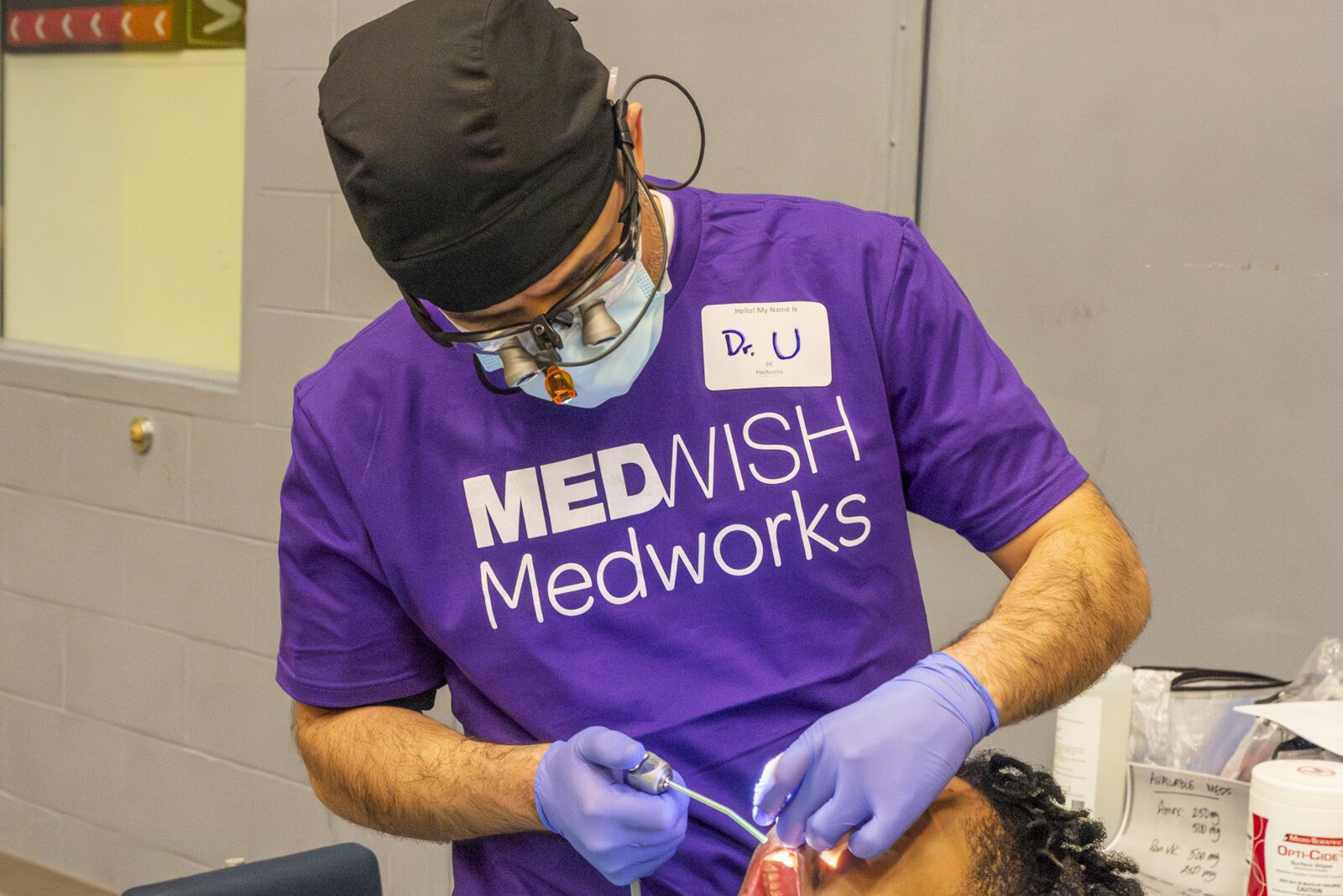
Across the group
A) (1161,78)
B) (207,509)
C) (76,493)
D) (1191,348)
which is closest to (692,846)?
(1191,348)

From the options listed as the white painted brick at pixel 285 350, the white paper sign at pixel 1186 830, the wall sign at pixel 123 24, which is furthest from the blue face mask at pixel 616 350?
the wall sign at pixel 123 24

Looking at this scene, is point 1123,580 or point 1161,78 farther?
point 1161,78

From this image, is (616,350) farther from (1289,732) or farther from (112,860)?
(112,860)

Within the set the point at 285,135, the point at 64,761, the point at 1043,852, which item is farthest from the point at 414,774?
the point at 64,761

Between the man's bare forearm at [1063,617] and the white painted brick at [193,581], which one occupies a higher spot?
the man's bare forearm at [1063,617]

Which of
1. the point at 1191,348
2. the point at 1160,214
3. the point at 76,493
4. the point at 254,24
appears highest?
the point at 254,24

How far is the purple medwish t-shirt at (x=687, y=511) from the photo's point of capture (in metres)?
1.13

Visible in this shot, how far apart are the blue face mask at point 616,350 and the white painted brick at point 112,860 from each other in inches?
86.2

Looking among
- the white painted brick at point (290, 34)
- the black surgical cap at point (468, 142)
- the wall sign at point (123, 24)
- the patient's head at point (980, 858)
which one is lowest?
the patient's head at point (980, 858)

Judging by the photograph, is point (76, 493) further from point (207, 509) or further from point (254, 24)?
point (254, 24)

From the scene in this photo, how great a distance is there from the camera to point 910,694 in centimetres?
101

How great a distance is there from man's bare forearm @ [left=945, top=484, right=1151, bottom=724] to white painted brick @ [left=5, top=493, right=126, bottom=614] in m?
2.32

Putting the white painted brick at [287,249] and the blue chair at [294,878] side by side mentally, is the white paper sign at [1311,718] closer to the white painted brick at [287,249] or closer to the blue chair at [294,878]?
the blue chair at [294,878]

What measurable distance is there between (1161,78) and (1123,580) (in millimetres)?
873
